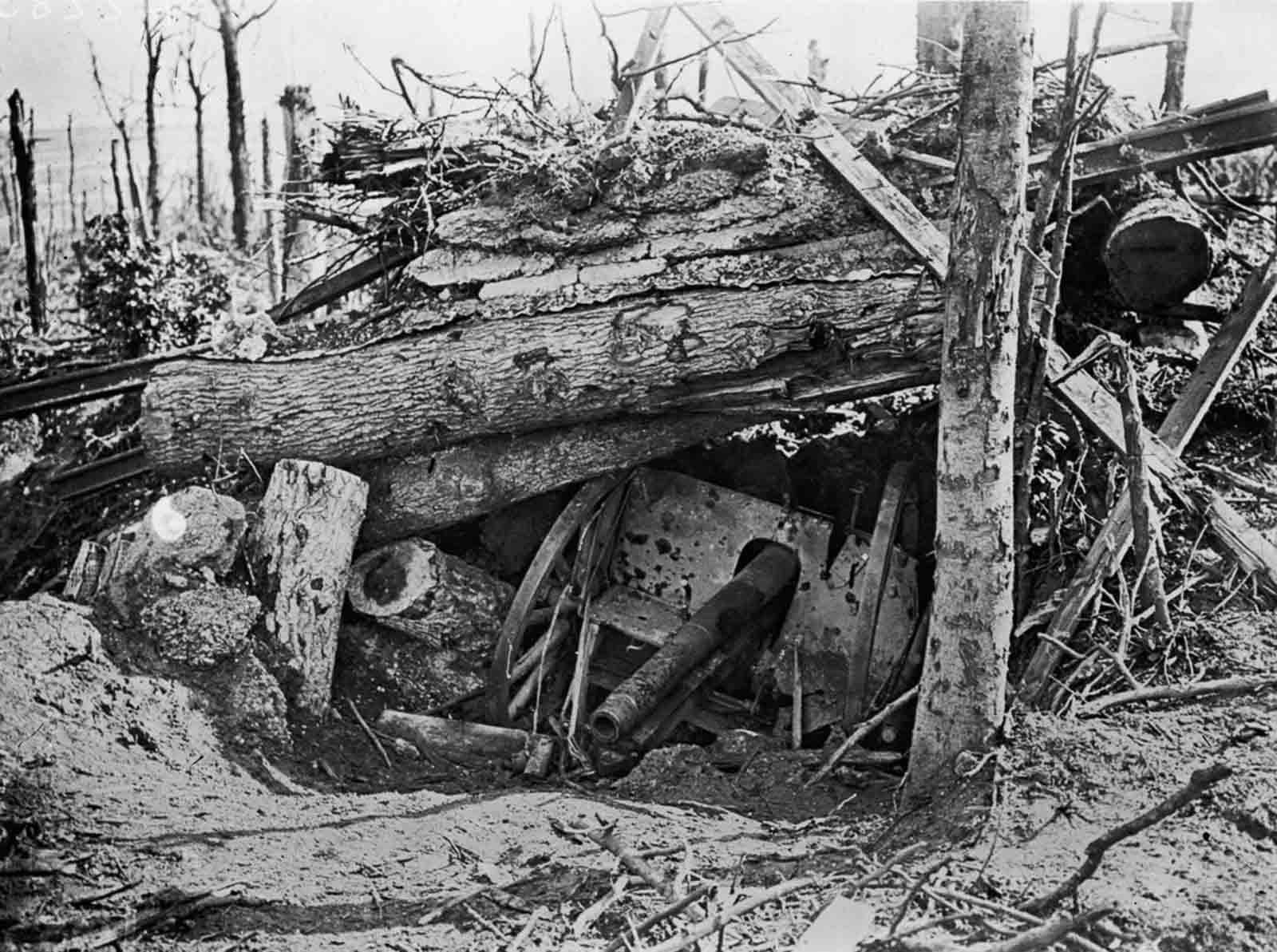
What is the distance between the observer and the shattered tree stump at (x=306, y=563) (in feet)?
17.8

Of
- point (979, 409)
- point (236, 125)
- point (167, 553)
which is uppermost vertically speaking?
point (236, 125)

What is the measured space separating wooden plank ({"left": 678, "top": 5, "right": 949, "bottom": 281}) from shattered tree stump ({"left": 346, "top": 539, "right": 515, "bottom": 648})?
2.69 m

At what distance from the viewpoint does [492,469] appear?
598 cm

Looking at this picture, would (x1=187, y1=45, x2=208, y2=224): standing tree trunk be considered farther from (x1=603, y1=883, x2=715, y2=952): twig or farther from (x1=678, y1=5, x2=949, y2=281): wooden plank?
(x1=603, y1=883, x2=715, y2=952): twig

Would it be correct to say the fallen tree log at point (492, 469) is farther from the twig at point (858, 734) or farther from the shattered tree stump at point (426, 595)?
the twig at point (858, 734)

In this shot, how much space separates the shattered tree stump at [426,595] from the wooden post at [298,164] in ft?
5.41

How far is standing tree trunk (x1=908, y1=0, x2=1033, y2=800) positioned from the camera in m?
→ 3.84

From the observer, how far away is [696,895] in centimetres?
315

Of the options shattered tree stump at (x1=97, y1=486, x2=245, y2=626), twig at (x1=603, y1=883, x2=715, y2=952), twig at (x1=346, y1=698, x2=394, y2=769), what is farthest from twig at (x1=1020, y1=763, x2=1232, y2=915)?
shattered tree stump at (x1=97, y1=486, x2=245, y2=626)

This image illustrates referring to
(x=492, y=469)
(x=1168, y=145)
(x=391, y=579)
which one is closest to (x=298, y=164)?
(x=492, y=469)

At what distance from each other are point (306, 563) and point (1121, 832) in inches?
151

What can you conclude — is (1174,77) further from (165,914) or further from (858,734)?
(165,914)

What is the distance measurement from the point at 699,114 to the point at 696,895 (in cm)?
437

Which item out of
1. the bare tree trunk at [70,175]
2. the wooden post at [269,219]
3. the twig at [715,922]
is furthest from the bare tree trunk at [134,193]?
the twig at [715,922]
